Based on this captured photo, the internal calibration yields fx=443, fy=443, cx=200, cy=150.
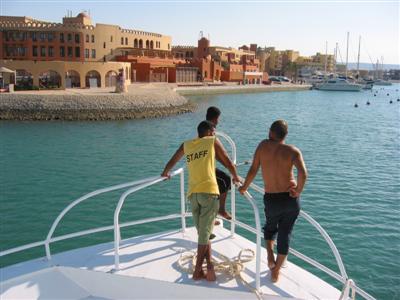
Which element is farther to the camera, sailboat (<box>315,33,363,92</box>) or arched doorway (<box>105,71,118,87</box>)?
sailboat (<box>315,33,363,92</box>)

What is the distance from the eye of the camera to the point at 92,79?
177ft

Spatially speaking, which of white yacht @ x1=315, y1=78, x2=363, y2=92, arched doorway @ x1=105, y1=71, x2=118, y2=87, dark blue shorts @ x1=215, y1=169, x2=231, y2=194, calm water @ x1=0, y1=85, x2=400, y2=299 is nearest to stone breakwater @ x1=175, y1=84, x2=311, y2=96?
white yacht @ x1=315, y1=78, x2=363, y2=92

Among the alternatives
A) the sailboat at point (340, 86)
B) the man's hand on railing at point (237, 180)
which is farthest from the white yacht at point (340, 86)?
the man's hand on railing at point (237, 180)

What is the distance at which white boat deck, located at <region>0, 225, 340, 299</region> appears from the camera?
4809mm

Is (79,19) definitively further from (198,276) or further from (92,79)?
(198,276)

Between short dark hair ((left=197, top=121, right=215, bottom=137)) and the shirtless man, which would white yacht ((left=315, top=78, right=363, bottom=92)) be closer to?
the shirtless man

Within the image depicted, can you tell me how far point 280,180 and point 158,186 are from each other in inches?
450

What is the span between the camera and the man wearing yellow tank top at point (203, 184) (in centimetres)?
496

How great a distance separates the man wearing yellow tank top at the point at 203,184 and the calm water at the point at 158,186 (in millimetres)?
5233

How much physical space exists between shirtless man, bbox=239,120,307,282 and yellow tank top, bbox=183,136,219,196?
0.53 metres

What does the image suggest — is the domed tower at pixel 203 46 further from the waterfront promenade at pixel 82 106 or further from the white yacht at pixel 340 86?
the waterfront promenade at pixel 82 106

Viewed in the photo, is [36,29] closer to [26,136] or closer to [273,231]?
[26,136]

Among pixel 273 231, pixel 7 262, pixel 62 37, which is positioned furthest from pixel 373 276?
pixel 62 37

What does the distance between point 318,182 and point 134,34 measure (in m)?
66.7
